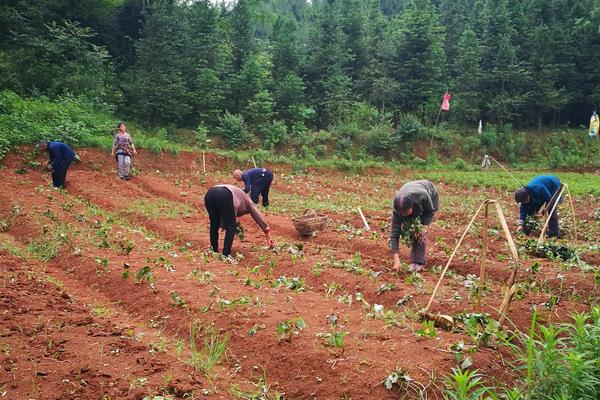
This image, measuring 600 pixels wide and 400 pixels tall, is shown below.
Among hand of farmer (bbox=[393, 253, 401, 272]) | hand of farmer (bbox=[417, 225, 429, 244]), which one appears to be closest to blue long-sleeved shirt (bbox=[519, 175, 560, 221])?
hand of farmer (bbox=[417, 225, 429, 244])

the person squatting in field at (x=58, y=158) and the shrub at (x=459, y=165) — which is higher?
the person squatting in field at (x=58, y=158)

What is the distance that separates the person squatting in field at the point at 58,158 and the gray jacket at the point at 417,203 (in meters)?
9.50

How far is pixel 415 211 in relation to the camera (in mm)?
7598

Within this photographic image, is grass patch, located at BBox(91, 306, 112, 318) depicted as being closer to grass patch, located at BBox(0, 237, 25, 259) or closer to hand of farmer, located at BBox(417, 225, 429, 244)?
grass patch, located at BBox(0, 237, 25, 259)

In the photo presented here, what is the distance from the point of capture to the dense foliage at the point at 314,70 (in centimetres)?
2425

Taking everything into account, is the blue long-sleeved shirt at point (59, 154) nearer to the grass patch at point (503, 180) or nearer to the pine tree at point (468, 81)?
the grass patch at point (503, 180)

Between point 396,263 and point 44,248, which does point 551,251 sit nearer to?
point 396,263

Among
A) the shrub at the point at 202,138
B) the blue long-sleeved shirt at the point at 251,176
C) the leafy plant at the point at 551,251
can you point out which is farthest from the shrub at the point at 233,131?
the leafy plant at the point at 551,251

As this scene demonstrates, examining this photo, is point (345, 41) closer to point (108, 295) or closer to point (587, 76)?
point (587, 76)

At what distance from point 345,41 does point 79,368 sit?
32.9 meters

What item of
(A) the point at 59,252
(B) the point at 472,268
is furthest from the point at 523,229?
(A) the point at 59,252

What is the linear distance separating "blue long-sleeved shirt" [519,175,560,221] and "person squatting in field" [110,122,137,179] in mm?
10858

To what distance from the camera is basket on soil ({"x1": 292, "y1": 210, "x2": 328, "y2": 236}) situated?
10406 mm

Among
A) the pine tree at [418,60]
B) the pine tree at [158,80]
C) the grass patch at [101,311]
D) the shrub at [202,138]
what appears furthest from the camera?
the pine tree at [418,60]
